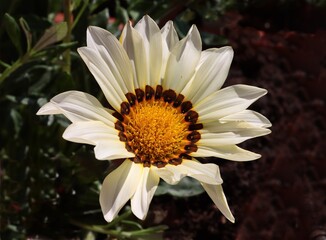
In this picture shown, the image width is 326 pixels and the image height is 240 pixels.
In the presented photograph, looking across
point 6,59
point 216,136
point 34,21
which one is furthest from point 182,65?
point 6,59

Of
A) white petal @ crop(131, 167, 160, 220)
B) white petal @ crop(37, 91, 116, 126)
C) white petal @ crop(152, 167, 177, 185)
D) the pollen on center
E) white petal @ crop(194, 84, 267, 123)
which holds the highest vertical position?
white petal @ crop(37, 91, 116, 126)

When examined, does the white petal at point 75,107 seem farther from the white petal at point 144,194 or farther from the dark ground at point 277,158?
the dark ground at point 277,158

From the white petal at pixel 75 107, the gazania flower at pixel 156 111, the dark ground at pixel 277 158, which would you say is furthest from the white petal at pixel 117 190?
the dark ground at pixel 277 158

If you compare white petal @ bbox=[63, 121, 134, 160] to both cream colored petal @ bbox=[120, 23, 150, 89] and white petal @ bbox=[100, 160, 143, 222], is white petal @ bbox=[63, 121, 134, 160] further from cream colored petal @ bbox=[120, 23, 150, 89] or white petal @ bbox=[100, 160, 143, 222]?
cream colored petal @ bbox=[120, 23, 150, 89]

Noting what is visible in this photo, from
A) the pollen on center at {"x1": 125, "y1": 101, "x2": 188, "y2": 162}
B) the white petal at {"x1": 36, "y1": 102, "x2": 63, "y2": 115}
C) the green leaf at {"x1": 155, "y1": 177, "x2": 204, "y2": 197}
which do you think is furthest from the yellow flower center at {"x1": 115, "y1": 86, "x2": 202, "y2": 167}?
the green leaf at {"x1": 155, "y1": 177, "x2": 204, "y2": 197}

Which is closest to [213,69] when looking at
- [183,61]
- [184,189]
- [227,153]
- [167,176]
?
[183,61]

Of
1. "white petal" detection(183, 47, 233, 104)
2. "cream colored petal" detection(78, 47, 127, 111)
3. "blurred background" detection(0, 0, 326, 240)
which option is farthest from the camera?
"blurred background" detection(0, 0, 326, 240)
